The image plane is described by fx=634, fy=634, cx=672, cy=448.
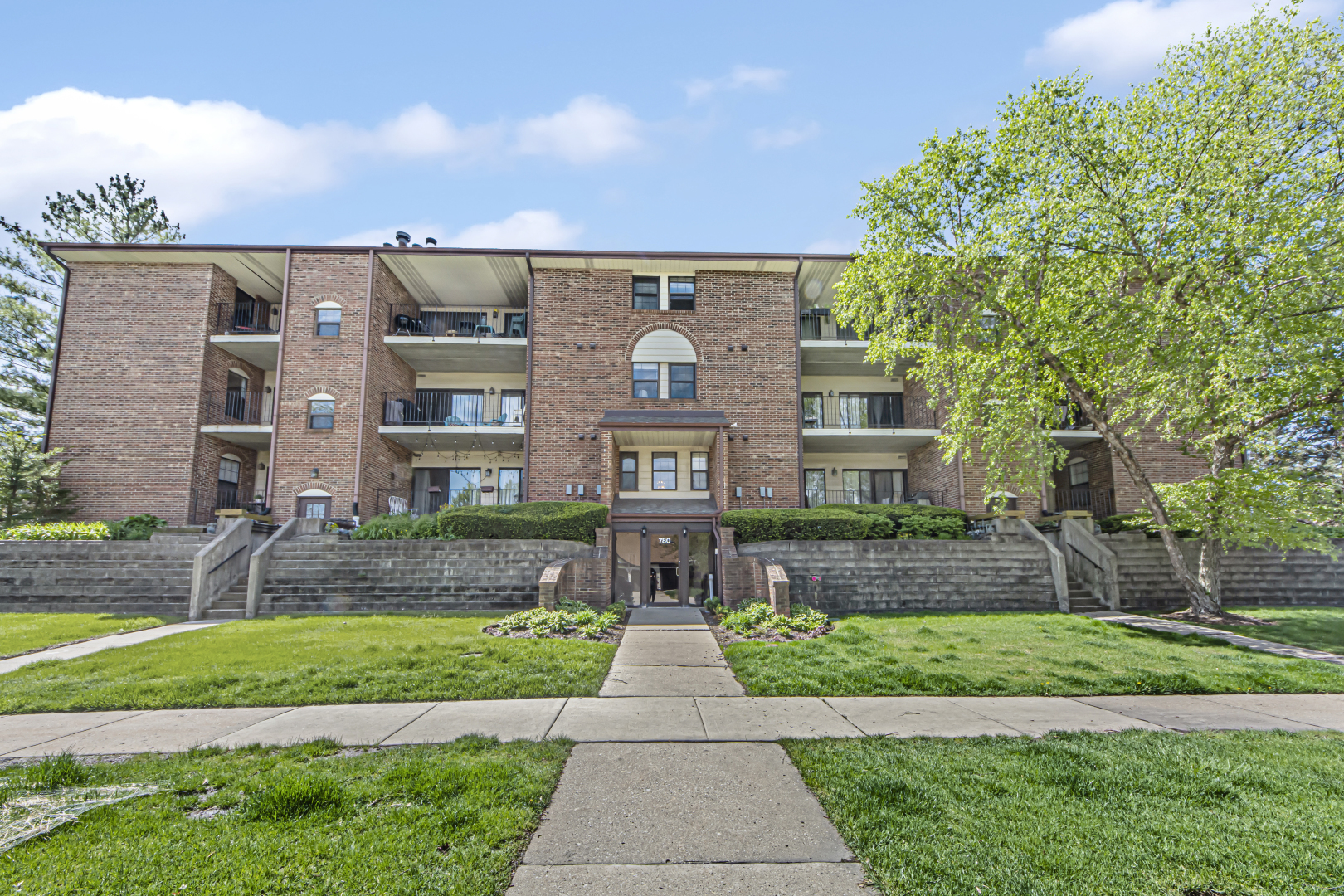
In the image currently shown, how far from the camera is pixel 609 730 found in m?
5.44

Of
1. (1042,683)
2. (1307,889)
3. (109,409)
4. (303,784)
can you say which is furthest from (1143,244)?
(109,409)

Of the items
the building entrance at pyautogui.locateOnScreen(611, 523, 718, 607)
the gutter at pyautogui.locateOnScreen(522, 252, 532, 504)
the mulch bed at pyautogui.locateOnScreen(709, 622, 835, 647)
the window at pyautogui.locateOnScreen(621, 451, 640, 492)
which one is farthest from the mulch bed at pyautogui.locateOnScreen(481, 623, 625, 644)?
the window at pyautogui.locateOnScreen(621, 451, 640, 492)

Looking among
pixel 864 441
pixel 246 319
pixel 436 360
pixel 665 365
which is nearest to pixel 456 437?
pixel 436 360

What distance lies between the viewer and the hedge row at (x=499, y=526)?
15.9 m

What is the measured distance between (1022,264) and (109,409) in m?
25.4

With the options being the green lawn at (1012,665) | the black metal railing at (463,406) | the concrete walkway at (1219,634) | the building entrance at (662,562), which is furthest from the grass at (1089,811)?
the black metal railing at (463,406)

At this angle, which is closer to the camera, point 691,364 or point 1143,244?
point 1143,244

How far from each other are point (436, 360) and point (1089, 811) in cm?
2217

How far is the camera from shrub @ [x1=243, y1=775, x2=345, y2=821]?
3480 mm

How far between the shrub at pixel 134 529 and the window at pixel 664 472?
44.3ft

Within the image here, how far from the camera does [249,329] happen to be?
21.5 metres

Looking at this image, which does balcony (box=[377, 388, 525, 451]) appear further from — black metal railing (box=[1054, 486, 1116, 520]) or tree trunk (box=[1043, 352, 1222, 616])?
black metal railing (box=[1054, 486, 1116, 520])

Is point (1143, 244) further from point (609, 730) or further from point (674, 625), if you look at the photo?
point (609, 730)

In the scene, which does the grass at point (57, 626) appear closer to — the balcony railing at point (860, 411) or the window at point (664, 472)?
the window at point (664, 472)
